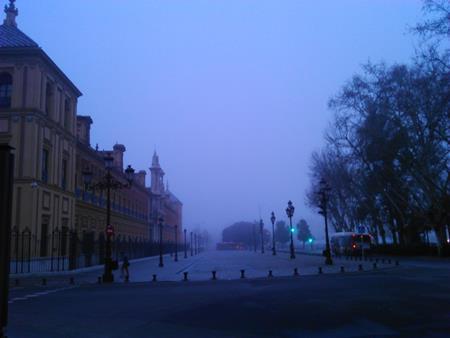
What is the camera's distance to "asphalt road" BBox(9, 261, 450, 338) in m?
9.99

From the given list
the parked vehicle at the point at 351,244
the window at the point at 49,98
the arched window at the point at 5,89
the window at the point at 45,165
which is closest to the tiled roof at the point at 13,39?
the arched window at the point at 5,89

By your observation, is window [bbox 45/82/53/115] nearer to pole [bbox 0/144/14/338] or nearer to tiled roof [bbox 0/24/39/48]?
tiled roof [bbox 0/24/39/48]

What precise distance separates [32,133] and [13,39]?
26.8ft

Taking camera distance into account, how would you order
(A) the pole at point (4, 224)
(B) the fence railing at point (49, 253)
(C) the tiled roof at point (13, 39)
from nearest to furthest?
(A) the pole at point (4, 224), (B) the fence railing at point (49, 253), (C) the tiled roof at point (13, 39)

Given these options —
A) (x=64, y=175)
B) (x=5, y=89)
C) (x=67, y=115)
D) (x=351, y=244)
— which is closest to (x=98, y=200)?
(x=64, y=175)

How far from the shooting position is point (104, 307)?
1434 centimetres

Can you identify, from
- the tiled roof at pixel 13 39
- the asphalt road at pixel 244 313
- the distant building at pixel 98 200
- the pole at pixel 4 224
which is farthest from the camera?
the distant building at pixel 98 200

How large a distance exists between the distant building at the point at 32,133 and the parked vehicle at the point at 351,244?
112ft

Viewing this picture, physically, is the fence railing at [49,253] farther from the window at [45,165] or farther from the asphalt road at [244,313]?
the asphalt road at [244,313]

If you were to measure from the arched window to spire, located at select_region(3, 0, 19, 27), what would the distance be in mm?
6790

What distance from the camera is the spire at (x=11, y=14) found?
1662 inches

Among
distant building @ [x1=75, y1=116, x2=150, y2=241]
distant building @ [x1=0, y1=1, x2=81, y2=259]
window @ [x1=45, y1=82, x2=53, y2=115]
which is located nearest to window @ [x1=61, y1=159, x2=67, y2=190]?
distant building @ [x1=0, y1=1, x2=81, y2=259]

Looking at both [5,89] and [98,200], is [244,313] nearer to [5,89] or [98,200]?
[5,89]

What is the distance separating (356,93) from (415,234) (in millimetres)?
21524
